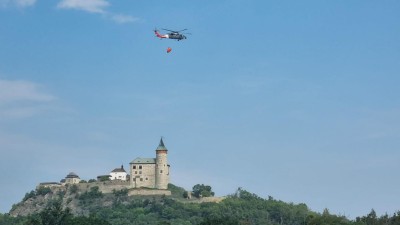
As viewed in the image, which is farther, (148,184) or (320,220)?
(148,184)

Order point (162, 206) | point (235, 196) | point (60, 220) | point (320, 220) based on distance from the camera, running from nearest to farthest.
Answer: point (60, 220)
point (320, 220)
point (162, 206)
point (235, 196)

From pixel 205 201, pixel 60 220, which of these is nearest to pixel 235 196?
pixel 205 201

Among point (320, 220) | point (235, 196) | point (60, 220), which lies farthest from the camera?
point (235, 196)

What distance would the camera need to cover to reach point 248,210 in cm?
15262

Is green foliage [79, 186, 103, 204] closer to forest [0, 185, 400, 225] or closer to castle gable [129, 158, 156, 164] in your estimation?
forest [0, 185, 400, 225]

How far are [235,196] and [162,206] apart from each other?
69.3ft

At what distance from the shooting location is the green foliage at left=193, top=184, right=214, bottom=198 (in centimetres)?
15612

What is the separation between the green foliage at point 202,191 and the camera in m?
156

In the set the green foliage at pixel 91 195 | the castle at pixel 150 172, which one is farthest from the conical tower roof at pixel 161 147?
the green foliage at pixel 91 195

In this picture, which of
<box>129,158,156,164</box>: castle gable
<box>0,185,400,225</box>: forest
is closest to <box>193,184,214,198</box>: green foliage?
<box>0,185,400,225</box>: forest

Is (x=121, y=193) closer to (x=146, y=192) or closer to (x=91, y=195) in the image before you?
(x=146, y=192)

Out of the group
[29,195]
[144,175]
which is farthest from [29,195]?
[144,175]

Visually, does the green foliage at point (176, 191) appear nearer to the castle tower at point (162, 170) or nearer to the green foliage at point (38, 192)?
the castle tower at point (162, 170)

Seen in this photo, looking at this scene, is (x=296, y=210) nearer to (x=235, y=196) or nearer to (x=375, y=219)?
(x=235, y=196)
